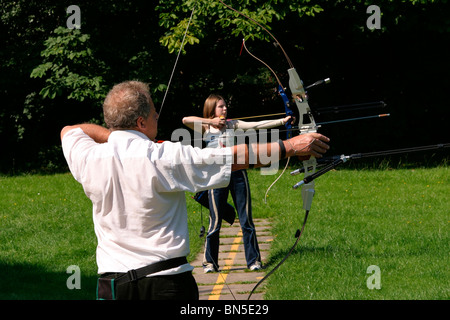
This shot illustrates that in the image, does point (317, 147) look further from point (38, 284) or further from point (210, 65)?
point (210, 65)

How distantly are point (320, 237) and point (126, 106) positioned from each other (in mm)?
4926

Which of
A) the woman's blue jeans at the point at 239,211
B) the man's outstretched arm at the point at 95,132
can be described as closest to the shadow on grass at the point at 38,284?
the woman's blue jeans at the point at 239,211

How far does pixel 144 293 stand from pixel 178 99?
1527cm

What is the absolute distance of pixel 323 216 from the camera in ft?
29.0

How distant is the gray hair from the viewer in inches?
120

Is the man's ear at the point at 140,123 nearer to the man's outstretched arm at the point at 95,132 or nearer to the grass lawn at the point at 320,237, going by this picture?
the man's outstretched arm at the point at 95,132

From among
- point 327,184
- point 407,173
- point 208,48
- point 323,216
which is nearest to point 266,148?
point 323,216

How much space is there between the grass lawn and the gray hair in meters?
2.88

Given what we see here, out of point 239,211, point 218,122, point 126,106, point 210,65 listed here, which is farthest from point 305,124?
point 210,65

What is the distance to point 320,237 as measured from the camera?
758cm

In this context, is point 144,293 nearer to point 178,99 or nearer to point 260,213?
point 260,213

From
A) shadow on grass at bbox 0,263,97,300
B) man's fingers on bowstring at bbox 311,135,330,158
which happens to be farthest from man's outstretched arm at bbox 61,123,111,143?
shadow on grass at bbox 0,263,97,300

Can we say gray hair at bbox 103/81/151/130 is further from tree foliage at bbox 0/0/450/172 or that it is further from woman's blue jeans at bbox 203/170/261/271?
tree foliage at bbox 0/0/450/172

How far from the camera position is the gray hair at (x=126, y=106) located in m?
3.06
